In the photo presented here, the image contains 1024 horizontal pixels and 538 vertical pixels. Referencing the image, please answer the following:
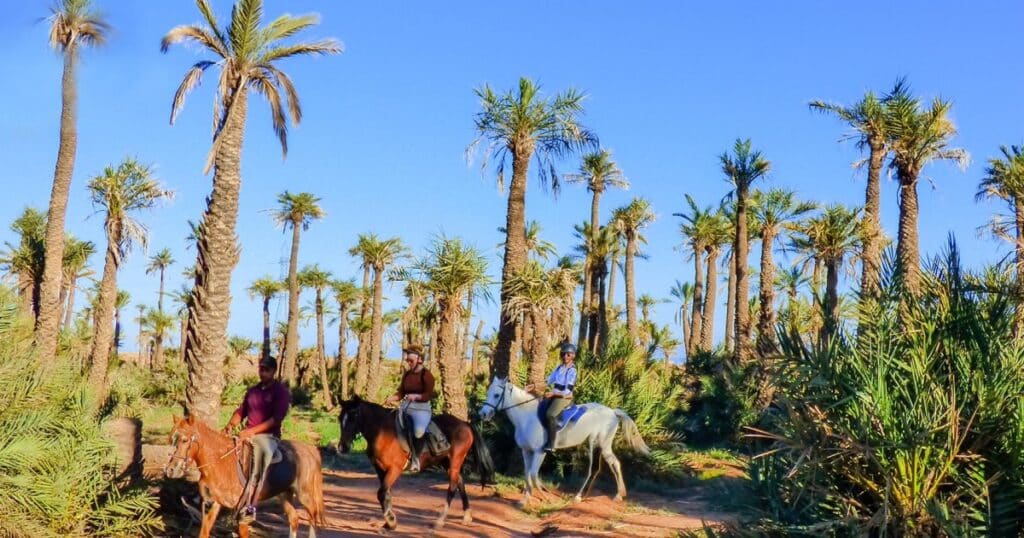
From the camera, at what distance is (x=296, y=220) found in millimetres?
44250

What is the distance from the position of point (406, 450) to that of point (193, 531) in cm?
325

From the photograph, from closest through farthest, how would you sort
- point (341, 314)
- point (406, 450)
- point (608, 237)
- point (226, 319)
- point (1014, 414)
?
point (1014, 414)
point (406, 450)
point (226, 319)
point (608, 237)
point (341, 314)

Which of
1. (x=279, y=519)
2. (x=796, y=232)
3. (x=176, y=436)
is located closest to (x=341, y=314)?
(x=796, y=232)

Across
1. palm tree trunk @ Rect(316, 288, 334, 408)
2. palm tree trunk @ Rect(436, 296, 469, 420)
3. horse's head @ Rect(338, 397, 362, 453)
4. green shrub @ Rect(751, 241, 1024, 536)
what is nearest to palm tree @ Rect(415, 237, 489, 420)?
palm tree trunk @ Rect(436, 296, 469, 420)

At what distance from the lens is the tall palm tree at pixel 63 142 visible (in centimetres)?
2300

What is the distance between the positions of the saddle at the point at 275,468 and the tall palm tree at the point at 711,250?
3521 centimetres

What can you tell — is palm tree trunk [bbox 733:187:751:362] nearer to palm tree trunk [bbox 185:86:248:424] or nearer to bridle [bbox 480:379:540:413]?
bridle [bbox 480:379:540:413]

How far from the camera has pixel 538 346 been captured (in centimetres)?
2119

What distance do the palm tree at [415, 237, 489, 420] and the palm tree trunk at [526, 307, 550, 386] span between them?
Result: 4.78 feet

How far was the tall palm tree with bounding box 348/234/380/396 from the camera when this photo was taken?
149ft

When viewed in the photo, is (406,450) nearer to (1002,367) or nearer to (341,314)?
(1002,367)

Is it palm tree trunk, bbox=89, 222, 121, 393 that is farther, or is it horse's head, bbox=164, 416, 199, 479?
palm tree trunk, bbox=89, 222, 121, 393

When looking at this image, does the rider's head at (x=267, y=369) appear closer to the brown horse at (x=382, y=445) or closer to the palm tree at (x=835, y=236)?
the brown horse at (x=382, y=445)

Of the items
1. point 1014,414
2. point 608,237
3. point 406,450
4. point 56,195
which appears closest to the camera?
point 1014,414
